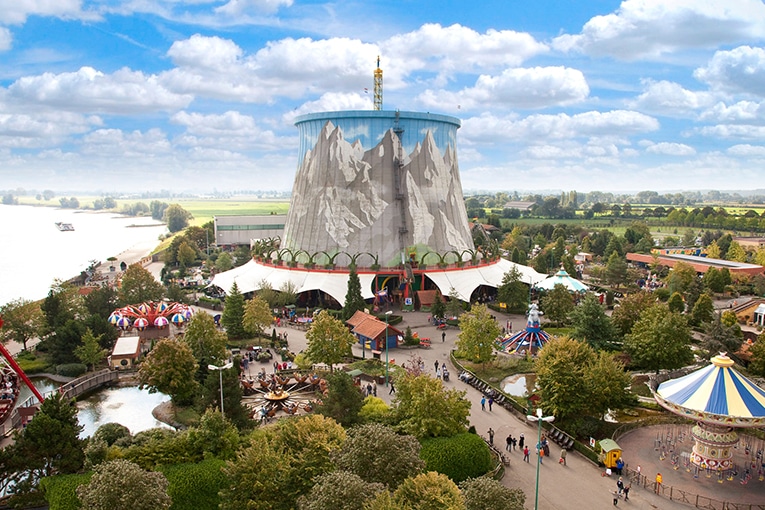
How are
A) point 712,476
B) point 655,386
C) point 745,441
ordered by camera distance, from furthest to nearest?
point 655,386, point 745,441, point 712,476

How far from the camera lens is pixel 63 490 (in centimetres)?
1839

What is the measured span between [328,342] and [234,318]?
11.1m

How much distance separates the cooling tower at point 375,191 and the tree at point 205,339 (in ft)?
76.8

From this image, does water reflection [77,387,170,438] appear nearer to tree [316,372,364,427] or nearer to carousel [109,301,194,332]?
carousel [109,301,194,332]

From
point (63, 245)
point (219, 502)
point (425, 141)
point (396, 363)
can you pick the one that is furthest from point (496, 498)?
point (63, 245)

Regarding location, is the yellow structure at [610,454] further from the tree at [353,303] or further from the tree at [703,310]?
the tree at [703,310]

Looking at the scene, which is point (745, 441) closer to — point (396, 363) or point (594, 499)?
point (594, 499)

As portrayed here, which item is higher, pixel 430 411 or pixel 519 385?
pixel 430 411

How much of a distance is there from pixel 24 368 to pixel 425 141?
3806 centimetres

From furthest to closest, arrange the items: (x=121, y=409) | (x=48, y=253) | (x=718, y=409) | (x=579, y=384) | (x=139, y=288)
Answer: (x=48, y=253) < (x=139, y=288) < (x=121, y=409) < (x=579, y=384) < (x=718, y=409)

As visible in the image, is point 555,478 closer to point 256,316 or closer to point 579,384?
point 579,384

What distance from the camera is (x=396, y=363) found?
118 ft

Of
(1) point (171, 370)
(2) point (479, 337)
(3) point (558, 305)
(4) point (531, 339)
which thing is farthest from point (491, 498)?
(3) point (558, 305)

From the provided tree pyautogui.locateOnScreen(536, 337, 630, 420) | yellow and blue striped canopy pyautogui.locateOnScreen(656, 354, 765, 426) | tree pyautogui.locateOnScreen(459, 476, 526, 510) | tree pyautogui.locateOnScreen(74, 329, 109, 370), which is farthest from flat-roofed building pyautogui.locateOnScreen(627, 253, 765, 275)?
tree pyautogui.locateOnScreen(74, 329, 109, 370)
